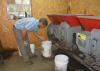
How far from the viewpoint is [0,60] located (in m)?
3.92

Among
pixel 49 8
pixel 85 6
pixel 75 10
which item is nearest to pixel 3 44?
pixel 49 8

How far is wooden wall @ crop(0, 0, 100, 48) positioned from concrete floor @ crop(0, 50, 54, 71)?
2.71 feet

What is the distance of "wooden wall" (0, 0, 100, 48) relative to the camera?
4957 millimetres

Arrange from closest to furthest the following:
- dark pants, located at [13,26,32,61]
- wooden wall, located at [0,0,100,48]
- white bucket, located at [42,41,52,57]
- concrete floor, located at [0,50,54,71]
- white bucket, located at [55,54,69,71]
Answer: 1. white bucket, located at [55,54,69,71]
2. concrete floor, located at [0,50,54,71]
3. dark pants, located at [13,26,32,61]
4. white bucket, located at [42,41,52,57]
5. wooden wall, located at [0,0,100,48]

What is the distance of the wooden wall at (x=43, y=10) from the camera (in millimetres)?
4957

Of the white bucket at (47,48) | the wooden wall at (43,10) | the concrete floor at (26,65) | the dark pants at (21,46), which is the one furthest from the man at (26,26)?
the wooden wall at (43,10)

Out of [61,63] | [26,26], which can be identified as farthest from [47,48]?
[61,63]

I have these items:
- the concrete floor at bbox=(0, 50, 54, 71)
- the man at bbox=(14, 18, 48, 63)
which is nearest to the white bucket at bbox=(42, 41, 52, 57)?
the concrete floor at bbox=(0, 50, 54, 71)

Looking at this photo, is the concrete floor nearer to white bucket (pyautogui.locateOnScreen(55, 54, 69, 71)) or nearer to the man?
the man

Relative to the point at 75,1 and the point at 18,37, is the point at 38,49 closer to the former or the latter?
the point at 18,37

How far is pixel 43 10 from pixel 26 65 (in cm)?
192

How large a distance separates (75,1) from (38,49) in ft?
6.17

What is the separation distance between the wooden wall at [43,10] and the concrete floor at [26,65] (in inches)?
32.5

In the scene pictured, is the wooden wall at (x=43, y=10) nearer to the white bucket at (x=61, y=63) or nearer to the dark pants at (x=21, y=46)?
the dark pants at (x=21, y=46)
